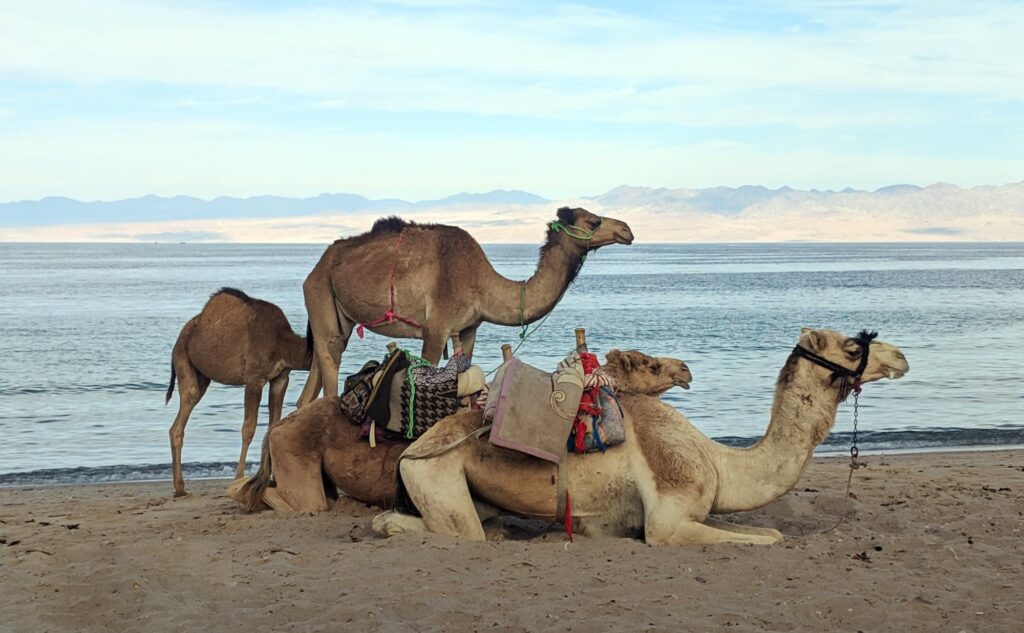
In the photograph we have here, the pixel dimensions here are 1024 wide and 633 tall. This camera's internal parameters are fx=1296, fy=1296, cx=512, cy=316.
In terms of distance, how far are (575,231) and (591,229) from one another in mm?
139

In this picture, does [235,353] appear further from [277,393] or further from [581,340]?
[581,340]

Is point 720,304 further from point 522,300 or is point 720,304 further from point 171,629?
point 171,629

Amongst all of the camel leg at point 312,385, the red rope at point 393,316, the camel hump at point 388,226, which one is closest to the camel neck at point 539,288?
the red rope at point 393,316

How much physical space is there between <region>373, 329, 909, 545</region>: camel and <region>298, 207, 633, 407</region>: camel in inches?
128

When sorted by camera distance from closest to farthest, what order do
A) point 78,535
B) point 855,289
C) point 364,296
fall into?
point 78,535 → point 364,296 → point 855,289

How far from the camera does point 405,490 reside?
7613mm

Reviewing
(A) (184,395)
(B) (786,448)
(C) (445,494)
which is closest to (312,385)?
(A) (184,395)

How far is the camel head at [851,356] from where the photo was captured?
7.22 m

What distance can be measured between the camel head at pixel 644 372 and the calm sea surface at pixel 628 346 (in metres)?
5.89

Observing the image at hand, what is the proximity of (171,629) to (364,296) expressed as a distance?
5.06 metres

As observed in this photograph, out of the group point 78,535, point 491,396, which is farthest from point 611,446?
point 78,535

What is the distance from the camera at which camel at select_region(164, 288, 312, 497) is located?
10680mm


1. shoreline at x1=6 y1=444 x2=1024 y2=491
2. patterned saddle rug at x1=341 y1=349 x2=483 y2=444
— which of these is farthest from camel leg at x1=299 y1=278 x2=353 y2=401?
patterned saddle rug at x1=341 y1=349 x2=483 y2=444

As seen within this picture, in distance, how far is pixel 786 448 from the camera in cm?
736
